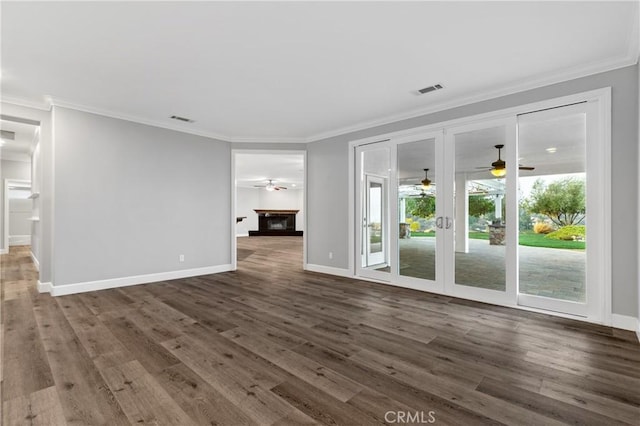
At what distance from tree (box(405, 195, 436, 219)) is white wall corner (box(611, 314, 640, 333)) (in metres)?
2.18

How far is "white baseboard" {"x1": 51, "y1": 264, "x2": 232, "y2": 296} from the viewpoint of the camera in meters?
4.13

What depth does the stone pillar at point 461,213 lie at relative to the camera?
4.08m

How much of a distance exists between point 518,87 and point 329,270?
158 inches

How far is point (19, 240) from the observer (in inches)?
408

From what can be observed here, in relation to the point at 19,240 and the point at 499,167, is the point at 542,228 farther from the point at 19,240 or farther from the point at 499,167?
the point at 19,240

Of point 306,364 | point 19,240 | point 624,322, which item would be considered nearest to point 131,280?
point 306,364

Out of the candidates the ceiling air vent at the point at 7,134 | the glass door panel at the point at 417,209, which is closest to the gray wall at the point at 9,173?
the ceiling air vent at the point at 7,134

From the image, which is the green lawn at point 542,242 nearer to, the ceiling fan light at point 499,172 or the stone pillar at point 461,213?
the stone pillar at point 461,213

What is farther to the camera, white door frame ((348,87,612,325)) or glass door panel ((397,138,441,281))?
glass door panel ((397,138,441,281))

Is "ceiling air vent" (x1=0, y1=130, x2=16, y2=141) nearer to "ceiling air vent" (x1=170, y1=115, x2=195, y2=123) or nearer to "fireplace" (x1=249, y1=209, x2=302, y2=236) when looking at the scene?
"ceiling air vent" (x1=170, y1=115, x2=195, y2=123)

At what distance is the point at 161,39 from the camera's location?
8.63 feet

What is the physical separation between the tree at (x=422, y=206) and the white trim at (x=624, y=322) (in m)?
2.18

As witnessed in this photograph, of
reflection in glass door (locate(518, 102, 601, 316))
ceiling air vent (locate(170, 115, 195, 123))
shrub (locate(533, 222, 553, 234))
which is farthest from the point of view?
ceiling air vent (locate(170, 115, 195, 123))

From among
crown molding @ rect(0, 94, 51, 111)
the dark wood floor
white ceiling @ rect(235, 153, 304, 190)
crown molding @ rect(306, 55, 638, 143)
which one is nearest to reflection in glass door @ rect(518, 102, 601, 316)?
crown molding @ rect(306, 55, 638, 143)
